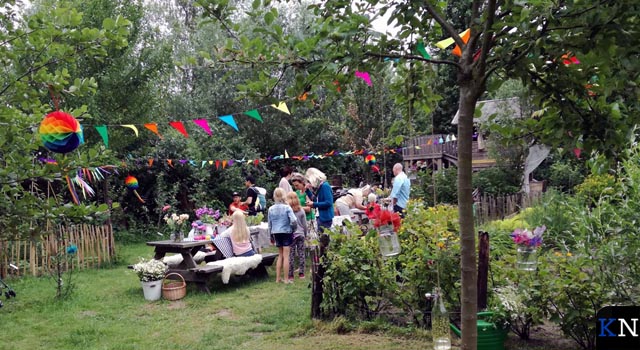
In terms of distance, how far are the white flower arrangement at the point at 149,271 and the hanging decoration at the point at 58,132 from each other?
150 inches

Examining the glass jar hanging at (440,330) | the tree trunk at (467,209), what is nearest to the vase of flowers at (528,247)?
the glass jar hanging at (440,330)

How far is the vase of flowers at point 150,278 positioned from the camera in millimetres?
7082

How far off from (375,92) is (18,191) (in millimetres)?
13588

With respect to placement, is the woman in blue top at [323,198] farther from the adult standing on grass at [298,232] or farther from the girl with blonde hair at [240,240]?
the girl with blonde hair at [240,240]

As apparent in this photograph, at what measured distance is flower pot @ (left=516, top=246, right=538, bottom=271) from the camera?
4.36m

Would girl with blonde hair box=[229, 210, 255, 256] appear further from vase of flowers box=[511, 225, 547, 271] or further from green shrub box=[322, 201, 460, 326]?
vase of flowers box=[511, 225, 547, 271]

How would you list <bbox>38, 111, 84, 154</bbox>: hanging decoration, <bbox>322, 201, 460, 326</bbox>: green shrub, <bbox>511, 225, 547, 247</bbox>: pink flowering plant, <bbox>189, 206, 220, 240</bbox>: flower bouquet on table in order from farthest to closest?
<bbox>189, 206, 220, 240</bbox>: flower bouquet on table
<bbox>322, 201, 460, 326</bbox>: green shrub
<bbox>511, 225, 547, 247</bbox>: pink flowering plant
<bbox>38, 111, 84, 154</bbox>: hanging decoration

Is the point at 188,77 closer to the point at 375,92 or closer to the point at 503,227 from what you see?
the point at 375,92

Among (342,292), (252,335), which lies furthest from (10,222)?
(342,292)

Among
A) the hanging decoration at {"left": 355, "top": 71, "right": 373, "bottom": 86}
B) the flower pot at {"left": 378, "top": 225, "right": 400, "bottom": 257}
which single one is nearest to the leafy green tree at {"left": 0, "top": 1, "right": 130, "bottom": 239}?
the hanging decoration at {"left": 355, "top": 71, "right": 373, "bottom": 86}

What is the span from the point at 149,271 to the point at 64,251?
2.80 meters

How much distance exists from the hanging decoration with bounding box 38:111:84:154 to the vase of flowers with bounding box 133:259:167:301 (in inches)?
151

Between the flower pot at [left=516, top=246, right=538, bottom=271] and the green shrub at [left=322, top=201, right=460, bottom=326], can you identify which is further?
the green shrub at [left=322, top=201, right=460, bottom=326]

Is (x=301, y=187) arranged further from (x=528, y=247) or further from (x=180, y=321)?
(x=528, y=247)
